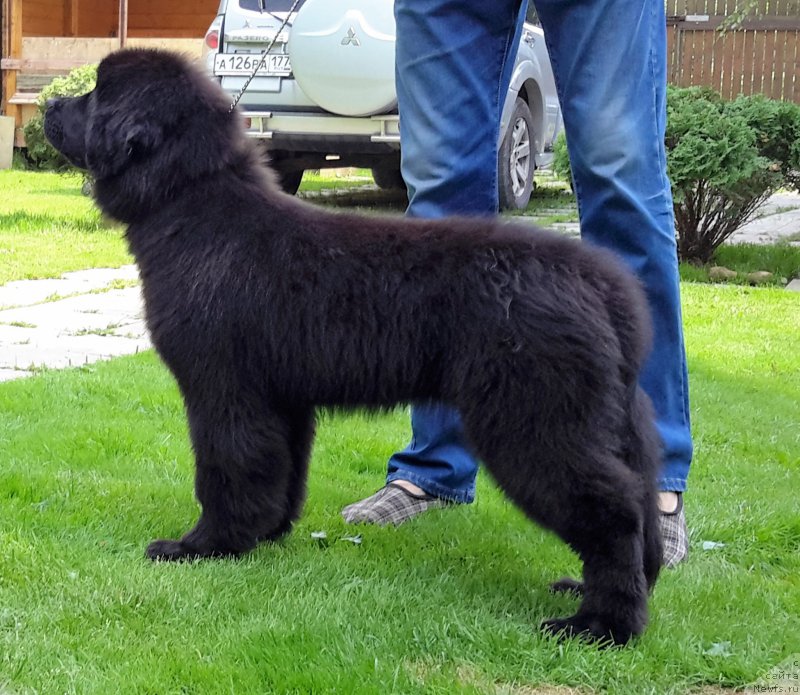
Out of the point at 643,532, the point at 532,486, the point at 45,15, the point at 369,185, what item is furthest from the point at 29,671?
the point at 45,15

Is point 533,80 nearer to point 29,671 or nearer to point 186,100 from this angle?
point 186,100

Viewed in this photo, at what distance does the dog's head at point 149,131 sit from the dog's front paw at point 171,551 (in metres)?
0.94

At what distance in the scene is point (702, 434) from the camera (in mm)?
4293

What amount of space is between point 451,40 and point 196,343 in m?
1.21

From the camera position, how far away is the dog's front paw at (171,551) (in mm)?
2885

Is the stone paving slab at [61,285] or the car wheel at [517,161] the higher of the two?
the car wheel at [517,161]

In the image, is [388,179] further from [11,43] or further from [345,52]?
[11,43]

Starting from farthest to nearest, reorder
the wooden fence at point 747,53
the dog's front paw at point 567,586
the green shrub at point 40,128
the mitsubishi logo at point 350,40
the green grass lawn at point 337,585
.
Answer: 1. the wooden fence at point 747,53
2. the green shrub at point 40,128
3. the mitsubishi logo at point 350,40
4. the dog's front paw at point 567,586
5. the green grass lawn at point 337,585

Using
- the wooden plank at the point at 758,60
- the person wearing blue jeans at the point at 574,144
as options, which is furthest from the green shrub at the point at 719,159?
the wooden plank at the point at 758,60

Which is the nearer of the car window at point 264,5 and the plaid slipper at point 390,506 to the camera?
the plaid slipper at point 390,506

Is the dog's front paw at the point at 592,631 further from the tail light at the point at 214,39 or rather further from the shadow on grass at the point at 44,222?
the tail light at the point at 214,39

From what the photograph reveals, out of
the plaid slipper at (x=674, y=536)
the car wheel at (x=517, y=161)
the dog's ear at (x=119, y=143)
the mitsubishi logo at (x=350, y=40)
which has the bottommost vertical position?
the plaid slipper at (x=674, y=536)

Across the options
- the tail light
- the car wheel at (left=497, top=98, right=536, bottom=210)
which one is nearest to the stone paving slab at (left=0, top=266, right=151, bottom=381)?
the tail light

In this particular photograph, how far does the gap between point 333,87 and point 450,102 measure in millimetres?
5580
